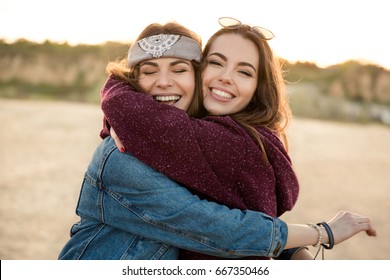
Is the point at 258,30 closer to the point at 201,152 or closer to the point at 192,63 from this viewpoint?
the point at 192,63

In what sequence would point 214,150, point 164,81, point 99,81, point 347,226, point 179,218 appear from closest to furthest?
point 179,218 → point 214,150 → point 347,226 → point 164,81 → point 99,81

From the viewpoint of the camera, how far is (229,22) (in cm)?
255

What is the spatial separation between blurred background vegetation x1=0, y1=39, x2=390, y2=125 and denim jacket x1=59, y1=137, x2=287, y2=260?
47.2 ft

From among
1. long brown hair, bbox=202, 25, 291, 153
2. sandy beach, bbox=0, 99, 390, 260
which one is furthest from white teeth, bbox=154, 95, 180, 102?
sandy beach, bbox=0, 99, 390, 260

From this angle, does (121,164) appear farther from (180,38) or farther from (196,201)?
(180,38)

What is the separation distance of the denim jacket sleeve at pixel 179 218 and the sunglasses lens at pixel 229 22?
90 cm

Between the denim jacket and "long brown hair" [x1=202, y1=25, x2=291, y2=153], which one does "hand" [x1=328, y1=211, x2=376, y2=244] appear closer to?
the denim jacket

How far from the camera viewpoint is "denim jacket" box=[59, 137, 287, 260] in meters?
1.94

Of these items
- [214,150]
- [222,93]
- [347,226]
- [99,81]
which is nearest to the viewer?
[214,150]

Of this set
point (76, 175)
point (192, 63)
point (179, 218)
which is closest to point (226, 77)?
point (192, 63)

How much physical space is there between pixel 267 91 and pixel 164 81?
555 millimetres

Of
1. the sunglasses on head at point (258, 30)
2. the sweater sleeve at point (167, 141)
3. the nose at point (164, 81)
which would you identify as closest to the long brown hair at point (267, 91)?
the sunglasses on head at point (258, 30)

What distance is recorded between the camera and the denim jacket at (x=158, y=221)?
1.94 m
